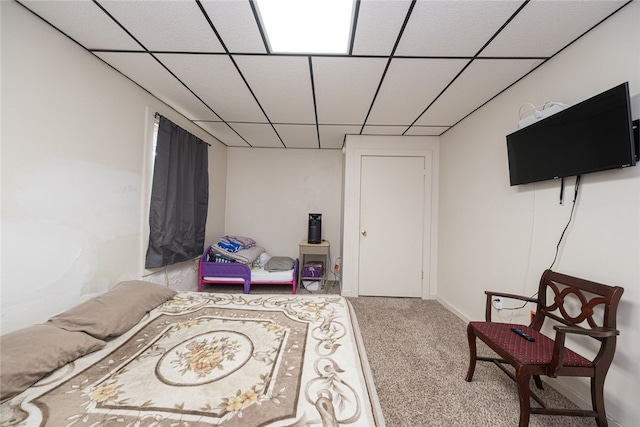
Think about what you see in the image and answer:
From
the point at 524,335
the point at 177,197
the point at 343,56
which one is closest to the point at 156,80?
the point at 177,197

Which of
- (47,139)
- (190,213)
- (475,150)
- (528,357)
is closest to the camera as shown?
(528,357)

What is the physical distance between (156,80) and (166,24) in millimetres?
798

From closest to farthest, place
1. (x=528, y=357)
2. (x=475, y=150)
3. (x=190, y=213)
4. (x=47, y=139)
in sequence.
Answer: (x=528, y=357) → (x=47, y=139) → (x=475, y=150) → (x=190, y=213)

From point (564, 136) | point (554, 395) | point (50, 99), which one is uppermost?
point (50, 99)

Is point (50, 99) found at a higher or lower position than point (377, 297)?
higher

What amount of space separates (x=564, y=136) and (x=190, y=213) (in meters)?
3.56

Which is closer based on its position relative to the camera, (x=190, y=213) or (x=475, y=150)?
(x=475, y=150)

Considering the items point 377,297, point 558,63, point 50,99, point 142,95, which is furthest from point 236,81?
point 377,297

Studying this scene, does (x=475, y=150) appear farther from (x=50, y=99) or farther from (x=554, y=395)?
(x=50, y=99)

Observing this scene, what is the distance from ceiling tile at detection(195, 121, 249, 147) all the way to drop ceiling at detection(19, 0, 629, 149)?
1.16ft

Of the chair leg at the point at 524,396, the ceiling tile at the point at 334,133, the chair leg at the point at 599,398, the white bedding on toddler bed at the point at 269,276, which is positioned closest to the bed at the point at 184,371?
the chair leg at the point at 524,396

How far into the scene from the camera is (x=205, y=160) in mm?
3119

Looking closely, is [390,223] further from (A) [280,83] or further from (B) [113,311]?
(B) [113,311]

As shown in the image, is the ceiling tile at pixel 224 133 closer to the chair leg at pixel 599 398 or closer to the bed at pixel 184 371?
the bed at pixel 184 371
